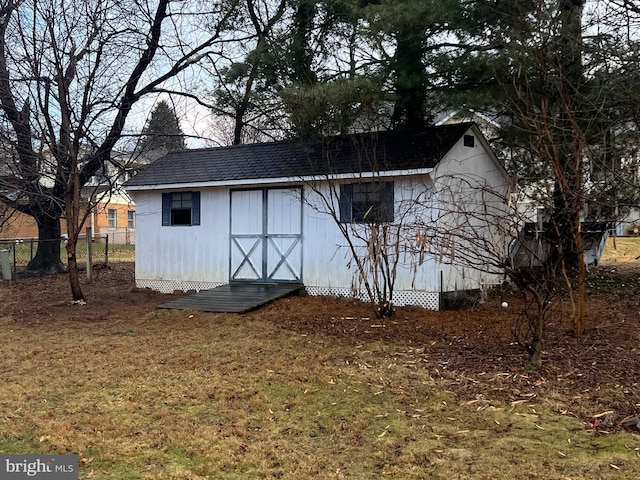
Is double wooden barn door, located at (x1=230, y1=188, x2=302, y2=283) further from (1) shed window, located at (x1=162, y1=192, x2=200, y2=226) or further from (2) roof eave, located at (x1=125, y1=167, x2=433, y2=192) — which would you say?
(1) shed window, located at (x1=162, y1=192, x2=200, y2=226)

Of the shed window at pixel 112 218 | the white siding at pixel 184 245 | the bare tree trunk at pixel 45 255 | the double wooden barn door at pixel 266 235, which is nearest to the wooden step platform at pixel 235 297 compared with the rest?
the double wooden barn door at pixel 266 235

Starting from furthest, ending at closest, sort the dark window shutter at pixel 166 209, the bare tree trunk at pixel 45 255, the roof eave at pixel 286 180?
the bare tree trunk at pixel 45 255, the dark window shutter at pixel 166 209, the roof eave at pixel 286 180

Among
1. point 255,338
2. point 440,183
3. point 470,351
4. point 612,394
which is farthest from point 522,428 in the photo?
point 440,183

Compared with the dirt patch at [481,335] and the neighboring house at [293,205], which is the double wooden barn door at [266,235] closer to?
the neighboring house at [293,205]

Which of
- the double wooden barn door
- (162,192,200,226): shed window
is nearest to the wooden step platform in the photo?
the double wooden barn door

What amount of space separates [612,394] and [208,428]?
3.54 m

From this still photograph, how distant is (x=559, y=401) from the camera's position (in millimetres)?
4832

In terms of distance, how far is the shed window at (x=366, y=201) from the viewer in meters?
9.77

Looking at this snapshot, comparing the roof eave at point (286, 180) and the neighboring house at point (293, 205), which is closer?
the roof eave at point (286, 180)

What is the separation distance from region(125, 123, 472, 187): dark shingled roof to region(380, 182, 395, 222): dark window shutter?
1.30 ft

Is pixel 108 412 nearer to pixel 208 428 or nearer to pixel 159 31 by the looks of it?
pixel 208 428

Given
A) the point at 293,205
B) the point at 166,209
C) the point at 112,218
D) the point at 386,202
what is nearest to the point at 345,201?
the point at 386,202

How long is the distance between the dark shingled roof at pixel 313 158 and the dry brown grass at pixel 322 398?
2.87 metres

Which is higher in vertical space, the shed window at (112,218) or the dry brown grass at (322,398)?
the shed window at (112,218)
